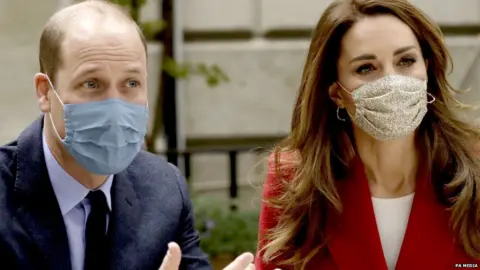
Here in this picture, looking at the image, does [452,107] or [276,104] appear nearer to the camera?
[452,107]

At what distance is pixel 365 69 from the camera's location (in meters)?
2.87

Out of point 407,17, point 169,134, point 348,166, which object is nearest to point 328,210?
point 348,166

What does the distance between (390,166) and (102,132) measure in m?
0.99

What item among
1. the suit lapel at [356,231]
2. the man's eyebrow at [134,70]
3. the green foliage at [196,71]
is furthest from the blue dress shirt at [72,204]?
the green foliage at [196,71]

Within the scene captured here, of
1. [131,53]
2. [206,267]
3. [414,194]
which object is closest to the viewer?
[131,53]

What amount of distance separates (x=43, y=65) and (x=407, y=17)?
112cm

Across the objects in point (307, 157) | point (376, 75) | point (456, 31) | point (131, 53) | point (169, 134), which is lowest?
point (169, 134)

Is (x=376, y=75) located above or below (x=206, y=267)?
above

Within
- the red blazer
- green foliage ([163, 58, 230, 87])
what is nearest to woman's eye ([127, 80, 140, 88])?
the red blazer

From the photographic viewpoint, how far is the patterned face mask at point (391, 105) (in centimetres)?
282

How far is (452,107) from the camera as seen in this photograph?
303cm

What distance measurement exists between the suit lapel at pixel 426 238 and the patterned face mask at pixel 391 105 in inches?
9.6

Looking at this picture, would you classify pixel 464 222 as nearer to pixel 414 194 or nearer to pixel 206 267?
pixel 414 194

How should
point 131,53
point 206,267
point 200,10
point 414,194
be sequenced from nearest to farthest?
point 131,53, point 206,267, point 414,194, point 200,10
